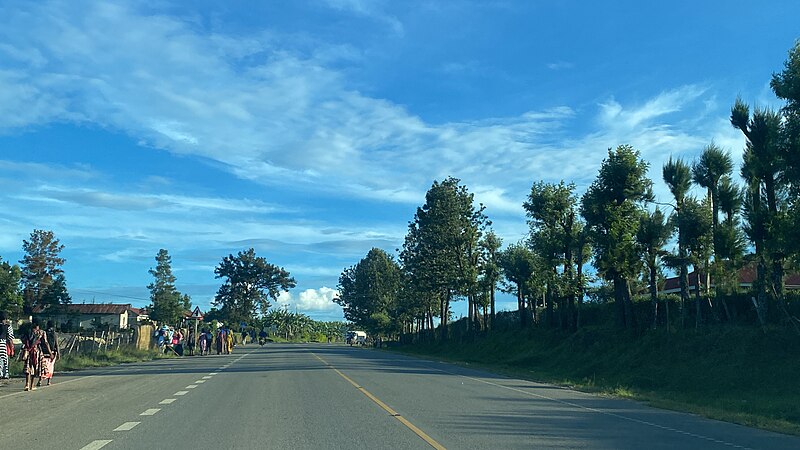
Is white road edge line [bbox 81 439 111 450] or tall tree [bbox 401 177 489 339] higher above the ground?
tall tree [bbox 401 177 489 339]

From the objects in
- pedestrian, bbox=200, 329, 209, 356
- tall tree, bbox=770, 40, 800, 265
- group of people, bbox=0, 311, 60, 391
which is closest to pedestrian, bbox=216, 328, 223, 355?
pedestrian, bbox=200, 329, 209, 356

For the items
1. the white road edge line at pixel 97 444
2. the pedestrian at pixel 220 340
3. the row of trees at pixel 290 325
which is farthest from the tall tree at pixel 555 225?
the row of trees at pixel 290 325

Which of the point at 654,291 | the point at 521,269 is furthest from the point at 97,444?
the point at 521,269

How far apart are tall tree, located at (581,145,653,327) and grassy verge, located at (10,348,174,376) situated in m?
24.2

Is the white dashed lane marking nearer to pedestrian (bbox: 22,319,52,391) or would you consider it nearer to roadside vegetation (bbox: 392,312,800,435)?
pedestrian (bbox: 22,319,52,391)

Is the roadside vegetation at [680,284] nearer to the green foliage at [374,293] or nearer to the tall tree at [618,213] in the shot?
the tall tree at [618,213]

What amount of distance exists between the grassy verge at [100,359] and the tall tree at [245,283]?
86002 millimetres

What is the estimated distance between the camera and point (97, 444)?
34.5 ft

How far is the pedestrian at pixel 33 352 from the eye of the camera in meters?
19.7

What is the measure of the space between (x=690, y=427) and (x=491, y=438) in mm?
4679

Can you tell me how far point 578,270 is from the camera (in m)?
40.9

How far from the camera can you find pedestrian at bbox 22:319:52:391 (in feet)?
64.6

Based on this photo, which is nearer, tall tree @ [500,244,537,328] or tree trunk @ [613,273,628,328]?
tree trunk @ [613,273,628,328]

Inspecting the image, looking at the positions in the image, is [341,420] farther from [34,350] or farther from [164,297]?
[164,297]
